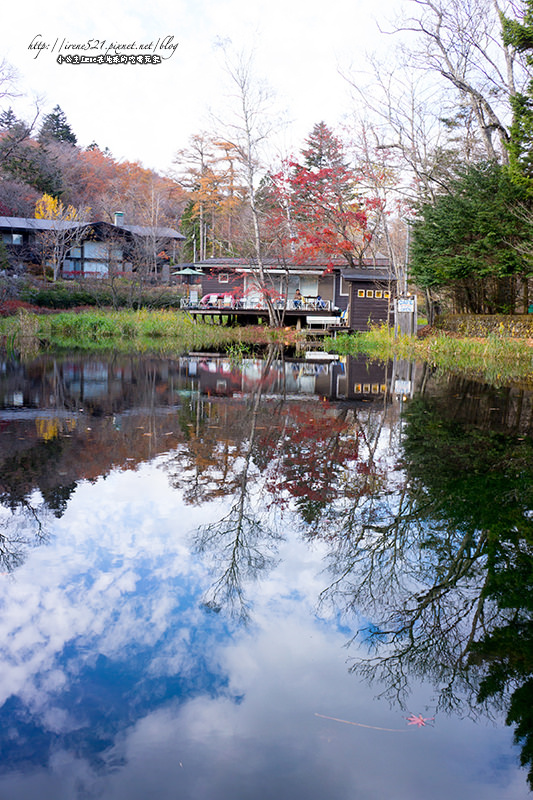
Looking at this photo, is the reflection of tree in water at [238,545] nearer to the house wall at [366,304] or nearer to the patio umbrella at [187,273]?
the house wall at [366,304]

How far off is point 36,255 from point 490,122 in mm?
35605

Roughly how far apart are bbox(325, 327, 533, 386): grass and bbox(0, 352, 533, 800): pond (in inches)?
358

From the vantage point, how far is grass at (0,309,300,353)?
26141 millimetres

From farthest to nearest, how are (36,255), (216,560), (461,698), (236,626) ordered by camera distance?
(36,255)
(216,560)
(236,626)
(461,698)

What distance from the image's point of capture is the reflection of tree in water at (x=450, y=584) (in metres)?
2.63

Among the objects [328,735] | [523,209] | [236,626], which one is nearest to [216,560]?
[236,626]

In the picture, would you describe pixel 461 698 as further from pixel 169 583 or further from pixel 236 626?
pixel 169 583

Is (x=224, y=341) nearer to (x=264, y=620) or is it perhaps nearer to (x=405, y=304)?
(x=405, y=304)

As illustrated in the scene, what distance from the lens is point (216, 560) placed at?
375 centimetres

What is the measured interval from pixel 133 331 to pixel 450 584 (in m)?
26.6

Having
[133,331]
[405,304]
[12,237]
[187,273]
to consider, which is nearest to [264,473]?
[405,304]

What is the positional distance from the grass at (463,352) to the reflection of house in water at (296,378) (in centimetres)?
203

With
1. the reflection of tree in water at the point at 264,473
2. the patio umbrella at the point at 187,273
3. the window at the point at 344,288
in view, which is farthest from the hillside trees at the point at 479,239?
the patio umbrella at the point at 187,273

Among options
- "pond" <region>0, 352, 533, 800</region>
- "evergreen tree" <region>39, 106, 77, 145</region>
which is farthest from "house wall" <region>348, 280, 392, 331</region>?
"evergreen tree" <region>39, 106, 77, 145</region>
